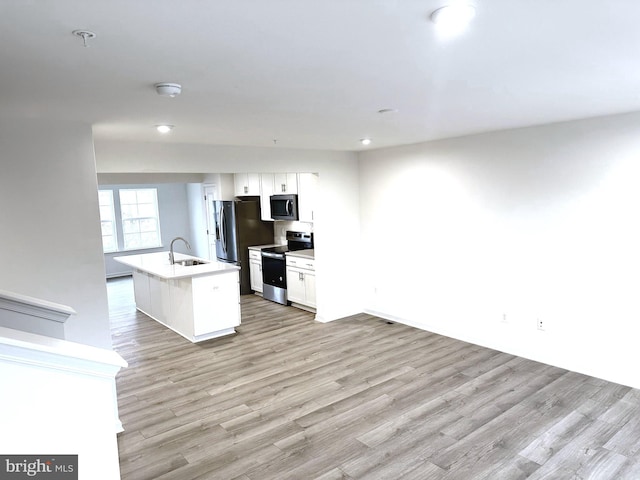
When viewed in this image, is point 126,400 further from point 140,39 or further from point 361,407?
point 140,39

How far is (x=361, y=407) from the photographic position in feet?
11.6

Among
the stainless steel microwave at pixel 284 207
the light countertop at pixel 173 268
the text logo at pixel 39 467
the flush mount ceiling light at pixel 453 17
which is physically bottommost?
the light countertop at pixel 173 268

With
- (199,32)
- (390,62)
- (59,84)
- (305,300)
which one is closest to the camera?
(199,32)

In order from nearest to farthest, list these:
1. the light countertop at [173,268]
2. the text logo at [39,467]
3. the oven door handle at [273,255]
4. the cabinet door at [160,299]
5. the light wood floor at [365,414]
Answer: the text logo at [39,467] < the light wood floor at [365,414] < the light countertop at [173,268] < the cabinet door at [160,299] < the oven door handle at [273,255]

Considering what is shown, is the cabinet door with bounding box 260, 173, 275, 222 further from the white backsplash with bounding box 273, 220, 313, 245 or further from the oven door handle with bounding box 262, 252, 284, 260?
the oven door handle with bounding box 262, 252, 284, 260

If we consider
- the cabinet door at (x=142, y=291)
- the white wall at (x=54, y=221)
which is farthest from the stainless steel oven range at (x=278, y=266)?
the white wall at (x=54, y=221)

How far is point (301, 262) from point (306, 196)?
1.00m

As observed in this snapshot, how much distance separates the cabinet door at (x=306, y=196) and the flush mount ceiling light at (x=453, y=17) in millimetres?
4416

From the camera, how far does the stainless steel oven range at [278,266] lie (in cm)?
683

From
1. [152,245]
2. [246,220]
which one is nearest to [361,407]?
[246,220]

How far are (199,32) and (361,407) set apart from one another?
3055 mm

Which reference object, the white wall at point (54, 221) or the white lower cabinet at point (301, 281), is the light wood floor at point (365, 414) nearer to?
the white wall at point (54, 221)

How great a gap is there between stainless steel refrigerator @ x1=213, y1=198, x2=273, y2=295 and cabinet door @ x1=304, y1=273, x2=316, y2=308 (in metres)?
1.72

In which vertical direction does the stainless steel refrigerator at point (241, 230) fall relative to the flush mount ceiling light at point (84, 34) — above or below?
below
